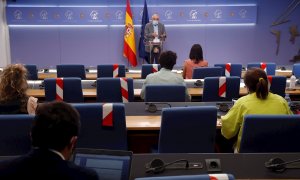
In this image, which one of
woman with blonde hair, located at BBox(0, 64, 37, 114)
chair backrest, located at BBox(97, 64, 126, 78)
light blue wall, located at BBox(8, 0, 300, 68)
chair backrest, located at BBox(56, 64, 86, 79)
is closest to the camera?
woman with blonde hair, located at BBox(0, 64, 37, 114)

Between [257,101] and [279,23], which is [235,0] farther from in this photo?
[257,101]

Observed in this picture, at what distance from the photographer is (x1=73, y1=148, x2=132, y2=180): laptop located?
1.66 metres

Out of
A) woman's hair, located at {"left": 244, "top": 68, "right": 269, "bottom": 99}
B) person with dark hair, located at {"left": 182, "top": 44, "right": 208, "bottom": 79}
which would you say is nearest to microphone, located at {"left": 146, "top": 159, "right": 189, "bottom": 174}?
woman's hair, located at {"left": 244, "top": 68, "right": 269, "bottom": 99}

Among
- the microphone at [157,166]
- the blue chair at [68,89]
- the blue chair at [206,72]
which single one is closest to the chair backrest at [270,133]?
the microphone at [157,166]

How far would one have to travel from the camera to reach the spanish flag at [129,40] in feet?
29.1

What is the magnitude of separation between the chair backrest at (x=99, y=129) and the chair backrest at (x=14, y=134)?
0.36m

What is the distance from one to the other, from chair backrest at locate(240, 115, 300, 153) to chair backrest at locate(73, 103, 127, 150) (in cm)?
85

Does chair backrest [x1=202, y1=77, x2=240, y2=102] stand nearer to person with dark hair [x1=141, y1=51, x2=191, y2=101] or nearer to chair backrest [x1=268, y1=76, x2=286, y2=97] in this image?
person with dark hair [x1=141, y1=51, x2=191, y2=101]

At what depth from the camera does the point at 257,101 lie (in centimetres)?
259

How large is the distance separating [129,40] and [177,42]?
4.33 ft

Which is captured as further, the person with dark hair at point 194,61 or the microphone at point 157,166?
the person with dark hair at point 194,61

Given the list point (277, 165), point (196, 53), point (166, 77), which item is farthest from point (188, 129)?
point (196, 53)

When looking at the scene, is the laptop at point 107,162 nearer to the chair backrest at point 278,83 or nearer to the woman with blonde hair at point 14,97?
the woman with blonde hair at point 14,97

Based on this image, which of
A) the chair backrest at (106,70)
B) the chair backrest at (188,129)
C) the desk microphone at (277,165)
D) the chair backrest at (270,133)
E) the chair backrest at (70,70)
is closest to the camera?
the desk microphone at (277,165)
